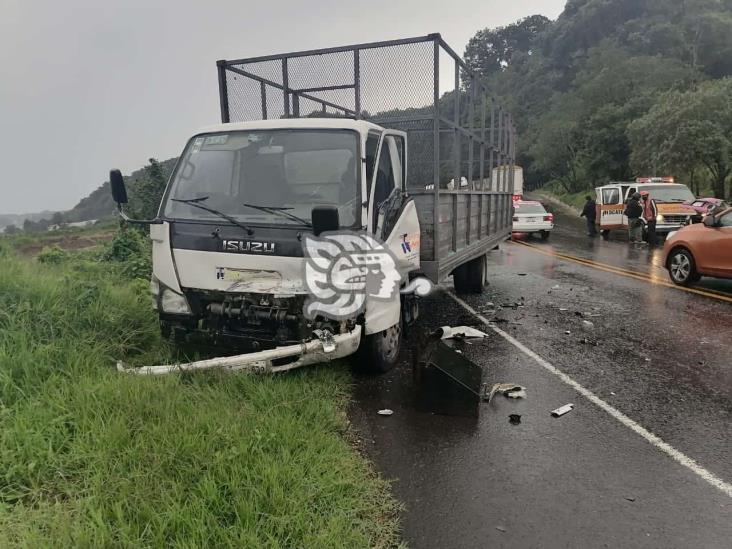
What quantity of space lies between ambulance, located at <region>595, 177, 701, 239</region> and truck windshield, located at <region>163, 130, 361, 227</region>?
16121 mm

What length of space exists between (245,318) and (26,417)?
62.1 inches

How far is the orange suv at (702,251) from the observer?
28.5 ft

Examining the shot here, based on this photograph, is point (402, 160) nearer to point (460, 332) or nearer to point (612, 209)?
point (460, 332)

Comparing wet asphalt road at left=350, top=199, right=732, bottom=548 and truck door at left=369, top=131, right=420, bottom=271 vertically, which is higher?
truck door at left=369, top=131, right=420, bottom=271

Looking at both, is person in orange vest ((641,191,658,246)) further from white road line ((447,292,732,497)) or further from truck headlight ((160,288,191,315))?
truck headlight ((160,288,191,315))

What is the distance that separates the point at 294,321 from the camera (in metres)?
4.17

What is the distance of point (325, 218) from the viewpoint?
3.84 m

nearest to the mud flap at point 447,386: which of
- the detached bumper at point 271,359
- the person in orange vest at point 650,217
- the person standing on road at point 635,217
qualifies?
the detached bumper at point 271,359

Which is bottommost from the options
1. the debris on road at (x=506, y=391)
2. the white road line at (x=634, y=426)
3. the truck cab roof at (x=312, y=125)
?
the white road line at (x=634, y=426)

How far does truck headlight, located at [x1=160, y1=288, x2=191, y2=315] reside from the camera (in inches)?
174

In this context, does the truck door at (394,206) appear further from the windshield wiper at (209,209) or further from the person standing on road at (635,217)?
the person standing on road at (635,217)

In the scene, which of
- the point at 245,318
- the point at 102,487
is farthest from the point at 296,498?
the point at 245,318

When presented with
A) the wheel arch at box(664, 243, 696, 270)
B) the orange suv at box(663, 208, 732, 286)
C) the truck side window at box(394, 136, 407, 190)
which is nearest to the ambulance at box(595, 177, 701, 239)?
the wheel arch at box(664, 243, 696, 270)

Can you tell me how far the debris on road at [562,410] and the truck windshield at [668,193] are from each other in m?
16.4
